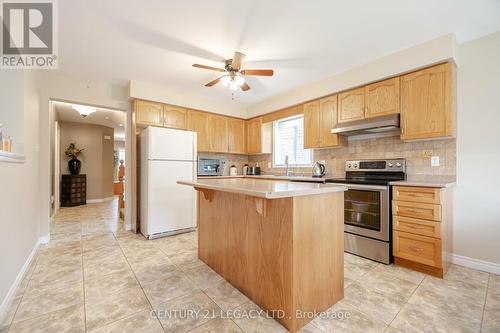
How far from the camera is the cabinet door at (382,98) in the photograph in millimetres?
2775

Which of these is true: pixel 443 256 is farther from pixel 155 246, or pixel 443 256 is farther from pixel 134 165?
pixel 134 165

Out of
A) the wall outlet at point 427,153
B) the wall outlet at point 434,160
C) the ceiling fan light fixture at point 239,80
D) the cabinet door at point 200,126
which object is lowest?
the wall outlet at point 434,160

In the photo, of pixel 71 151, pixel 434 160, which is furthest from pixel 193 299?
pixel 71 151

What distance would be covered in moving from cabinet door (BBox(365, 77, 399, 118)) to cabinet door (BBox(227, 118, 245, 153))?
2780mm

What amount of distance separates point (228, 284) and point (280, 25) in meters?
2.54

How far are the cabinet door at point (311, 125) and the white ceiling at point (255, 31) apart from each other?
2.24 feet

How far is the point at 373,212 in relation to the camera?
2.61 m

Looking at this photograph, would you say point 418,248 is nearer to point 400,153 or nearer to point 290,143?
point 400,153

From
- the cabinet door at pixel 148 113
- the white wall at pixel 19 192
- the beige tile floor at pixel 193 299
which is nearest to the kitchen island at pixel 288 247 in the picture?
the beige tile floor at pixel 193 299

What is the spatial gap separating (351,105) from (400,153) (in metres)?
0.93

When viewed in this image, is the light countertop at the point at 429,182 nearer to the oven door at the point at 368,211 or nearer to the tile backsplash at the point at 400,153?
the tile backsplash at the point at 400,153

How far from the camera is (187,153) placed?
3729 mm

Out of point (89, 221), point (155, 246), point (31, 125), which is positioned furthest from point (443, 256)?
point (89, 221)

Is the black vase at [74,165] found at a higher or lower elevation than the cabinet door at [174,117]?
lower
